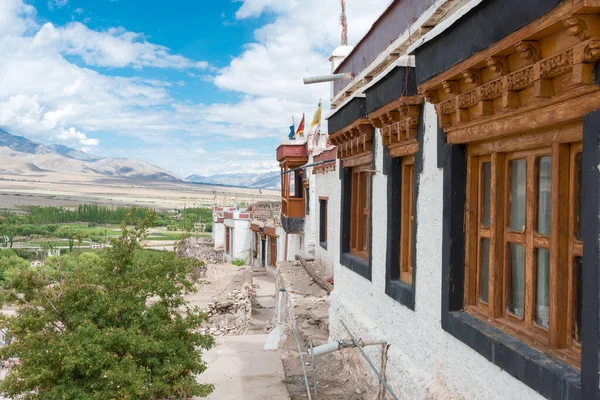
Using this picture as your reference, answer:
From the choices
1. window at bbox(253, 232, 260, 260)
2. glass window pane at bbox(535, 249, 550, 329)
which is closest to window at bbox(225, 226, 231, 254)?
window at bbox(253, 232, 260, 260)

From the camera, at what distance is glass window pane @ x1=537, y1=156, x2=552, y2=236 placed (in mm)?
3205

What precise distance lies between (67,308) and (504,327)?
5214 mm

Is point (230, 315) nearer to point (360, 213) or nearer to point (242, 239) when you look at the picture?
point (360, 213)

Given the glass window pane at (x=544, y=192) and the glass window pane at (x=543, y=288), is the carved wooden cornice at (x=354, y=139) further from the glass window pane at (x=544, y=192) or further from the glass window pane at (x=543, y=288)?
the glass window pane at (x=543, y=288)

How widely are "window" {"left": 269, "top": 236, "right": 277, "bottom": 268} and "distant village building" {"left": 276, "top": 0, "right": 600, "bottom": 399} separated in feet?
71.3

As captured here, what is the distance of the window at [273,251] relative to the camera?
93.7 feet

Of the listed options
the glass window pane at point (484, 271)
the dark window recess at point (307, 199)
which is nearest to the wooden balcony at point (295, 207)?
the dark window recess at point (307, 199)

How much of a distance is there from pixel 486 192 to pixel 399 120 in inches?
65.1

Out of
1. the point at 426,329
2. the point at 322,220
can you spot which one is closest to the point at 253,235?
the point at 322,220

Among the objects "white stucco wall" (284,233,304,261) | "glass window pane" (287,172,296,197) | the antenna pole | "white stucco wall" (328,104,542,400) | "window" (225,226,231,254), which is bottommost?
"window" (225,226,231,254)

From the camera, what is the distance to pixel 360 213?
7730mm

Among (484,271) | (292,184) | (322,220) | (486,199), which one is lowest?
(322,220)

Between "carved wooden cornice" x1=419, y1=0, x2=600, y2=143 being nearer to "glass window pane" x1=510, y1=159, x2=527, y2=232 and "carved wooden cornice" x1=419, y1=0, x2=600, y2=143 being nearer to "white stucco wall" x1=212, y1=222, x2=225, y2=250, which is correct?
"glass window pane" x1=510, y1=159, x2=527, y2=232

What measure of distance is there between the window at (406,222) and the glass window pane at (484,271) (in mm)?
1542
